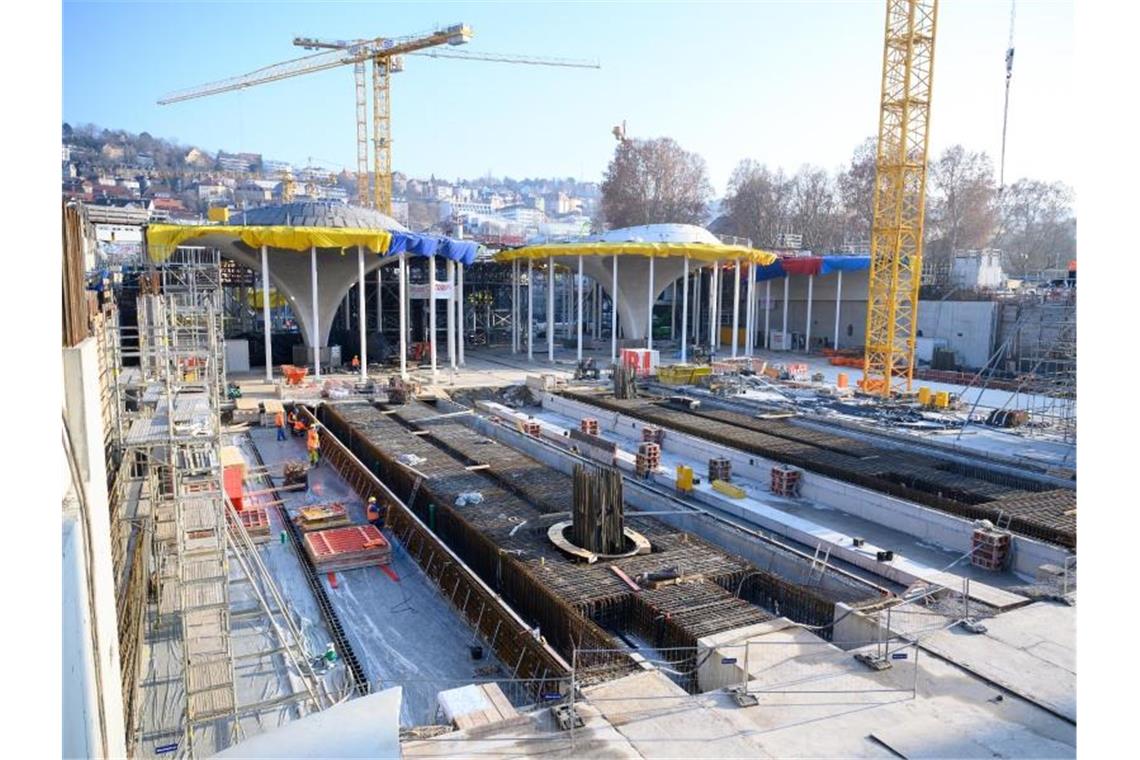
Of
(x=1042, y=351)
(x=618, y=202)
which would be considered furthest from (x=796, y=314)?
(x=618, y=202)

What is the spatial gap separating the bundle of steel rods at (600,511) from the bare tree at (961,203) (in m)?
61.4

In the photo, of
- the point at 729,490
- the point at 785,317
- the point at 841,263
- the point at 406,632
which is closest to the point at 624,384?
the point at 729,490

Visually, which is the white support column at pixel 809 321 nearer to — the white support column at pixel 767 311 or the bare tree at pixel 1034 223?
the white support column at pixel 767 311

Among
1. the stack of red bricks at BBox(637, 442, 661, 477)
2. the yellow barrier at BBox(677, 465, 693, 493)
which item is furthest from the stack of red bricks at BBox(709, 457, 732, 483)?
the stack of red bricks at BBox(637, 442, 661, 477)

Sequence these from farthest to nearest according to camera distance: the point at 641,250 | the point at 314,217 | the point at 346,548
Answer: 1. the point at 641,250
2. the point at 314,217
3. the point at 346,548

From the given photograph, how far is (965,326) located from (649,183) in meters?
42.1

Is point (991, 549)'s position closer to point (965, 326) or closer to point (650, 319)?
point (650, 319)

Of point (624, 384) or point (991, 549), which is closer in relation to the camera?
point (991, 549)

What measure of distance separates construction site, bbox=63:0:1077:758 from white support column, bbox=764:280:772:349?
54.4ft

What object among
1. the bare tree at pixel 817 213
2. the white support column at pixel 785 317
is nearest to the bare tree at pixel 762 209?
the bare tree at pixel 817 213

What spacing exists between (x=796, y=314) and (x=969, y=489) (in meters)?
35.7

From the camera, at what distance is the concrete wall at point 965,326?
129 feet

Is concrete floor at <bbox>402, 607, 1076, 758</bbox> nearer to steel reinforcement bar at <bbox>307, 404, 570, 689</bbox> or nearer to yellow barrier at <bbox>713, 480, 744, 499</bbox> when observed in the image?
steel reinforcement bar at <bbox>307, 404, 570, 689</bbox>

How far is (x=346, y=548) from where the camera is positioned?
1397 centimetres
